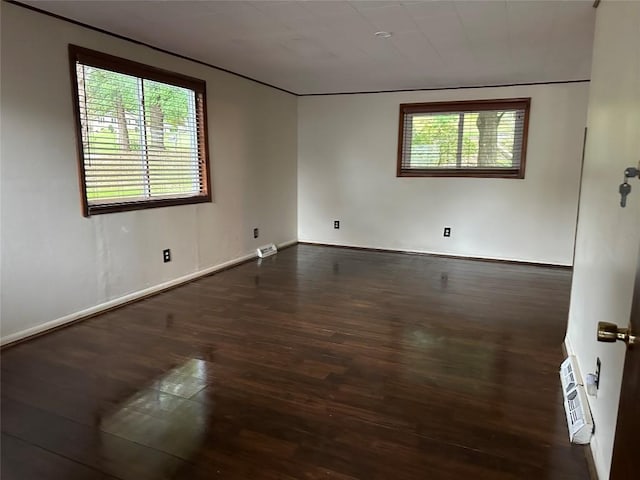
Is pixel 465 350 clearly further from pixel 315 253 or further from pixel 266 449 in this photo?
pixel 315 253

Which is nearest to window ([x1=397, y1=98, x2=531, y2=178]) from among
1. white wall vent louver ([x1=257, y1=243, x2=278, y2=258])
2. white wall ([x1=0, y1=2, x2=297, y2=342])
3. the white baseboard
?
the white baseboard

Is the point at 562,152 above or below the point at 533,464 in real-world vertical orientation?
above

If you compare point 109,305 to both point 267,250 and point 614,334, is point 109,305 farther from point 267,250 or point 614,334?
point 614,334

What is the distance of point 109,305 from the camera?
3.63 m

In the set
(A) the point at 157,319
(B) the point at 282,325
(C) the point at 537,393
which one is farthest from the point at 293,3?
(C) the point at 537,393

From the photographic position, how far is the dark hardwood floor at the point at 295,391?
1810mm

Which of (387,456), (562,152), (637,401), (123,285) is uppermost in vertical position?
(562,152)

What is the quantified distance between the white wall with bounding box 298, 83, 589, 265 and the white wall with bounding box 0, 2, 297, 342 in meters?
1.66

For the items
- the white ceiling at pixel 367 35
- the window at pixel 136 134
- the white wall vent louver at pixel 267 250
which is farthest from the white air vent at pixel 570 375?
the white wall vent louver at pixel 267 250

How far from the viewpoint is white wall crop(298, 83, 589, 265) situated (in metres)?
5.14

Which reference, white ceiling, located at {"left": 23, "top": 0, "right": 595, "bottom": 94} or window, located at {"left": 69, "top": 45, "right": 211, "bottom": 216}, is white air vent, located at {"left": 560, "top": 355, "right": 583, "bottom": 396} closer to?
white ceiling, located at {"left": 23, "top": 0, "right": 595, "bottom": 94}

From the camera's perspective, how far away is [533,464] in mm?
1798

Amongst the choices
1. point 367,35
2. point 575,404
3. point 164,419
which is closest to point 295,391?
point 164,419

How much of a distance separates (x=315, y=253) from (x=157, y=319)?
111 inches
